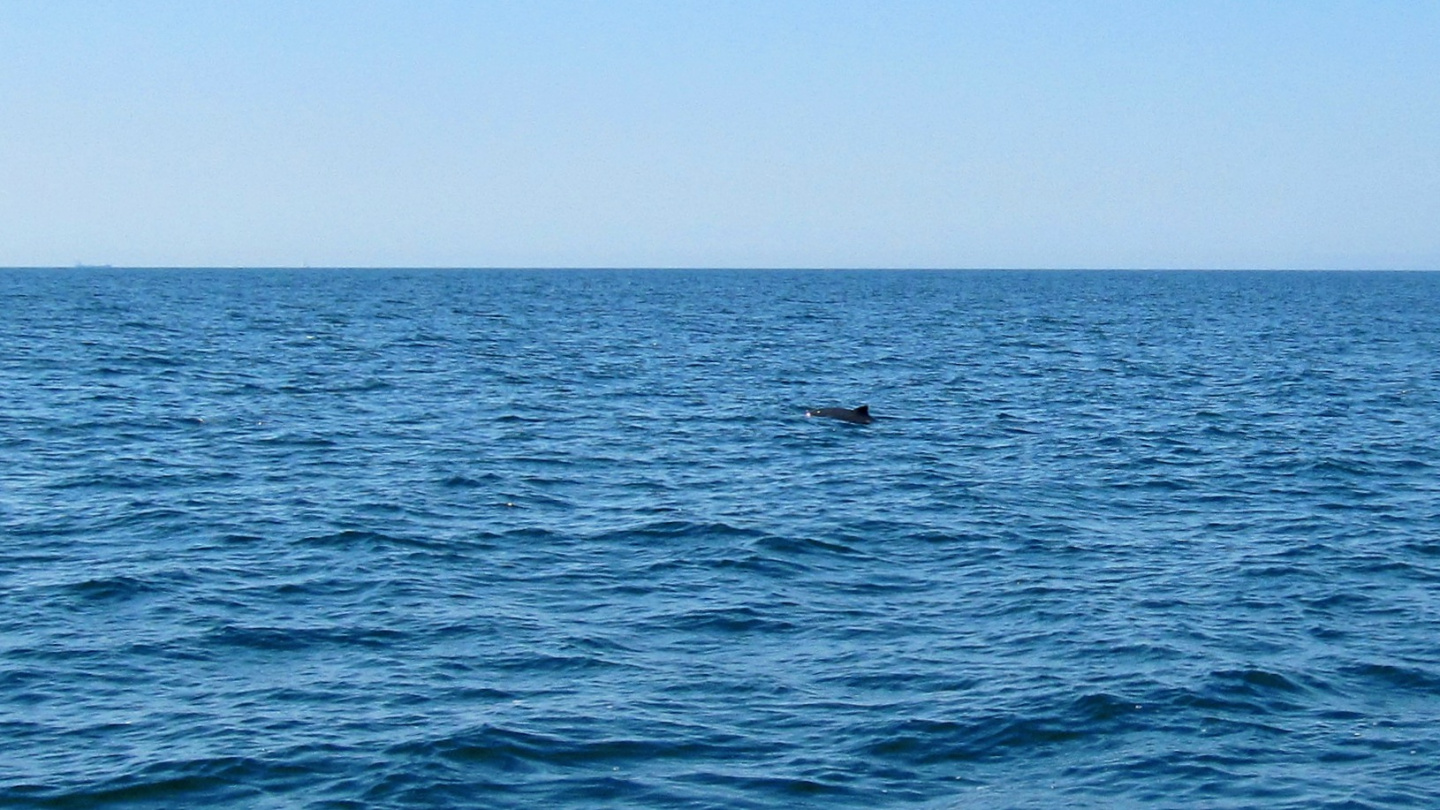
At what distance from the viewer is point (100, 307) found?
115 meters

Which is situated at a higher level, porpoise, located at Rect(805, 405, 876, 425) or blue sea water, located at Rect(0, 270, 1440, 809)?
porpoise, located at Rect(805, 405, 876, 425)

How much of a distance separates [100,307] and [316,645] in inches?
4089

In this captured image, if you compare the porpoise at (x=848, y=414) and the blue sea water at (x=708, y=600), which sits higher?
the porpoise at (x=848, y=414)

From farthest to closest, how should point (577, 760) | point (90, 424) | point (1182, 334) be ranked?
point (1182, 334)
point (90, 424)
point (577, 760)

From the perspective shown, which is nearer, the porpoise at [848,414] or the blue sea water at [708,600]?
the blue sea water at [708,600]

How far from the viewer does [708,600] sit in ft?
74.8

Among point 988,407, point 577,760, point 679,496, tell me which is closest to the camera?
point 577,760

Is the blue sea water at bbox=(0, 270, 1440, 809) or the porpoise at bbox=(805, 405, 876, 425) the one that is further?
the porpoise at bbox=(805, 405, 876, 425)

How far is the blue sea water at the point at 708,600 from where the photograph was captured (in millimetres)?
15859

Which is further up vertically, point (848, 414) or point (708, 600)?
point (848, 414)

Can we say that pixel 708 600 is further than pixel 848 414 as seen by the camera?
No

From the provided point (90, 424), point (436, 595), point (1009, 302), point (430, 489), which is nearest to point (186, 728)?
point (436, 595)

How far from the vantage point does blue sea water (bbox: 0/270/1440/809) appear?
1586 centimetres

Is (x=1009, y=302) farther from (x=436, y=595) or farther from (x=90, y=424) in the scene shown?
(x=436, y=595)
